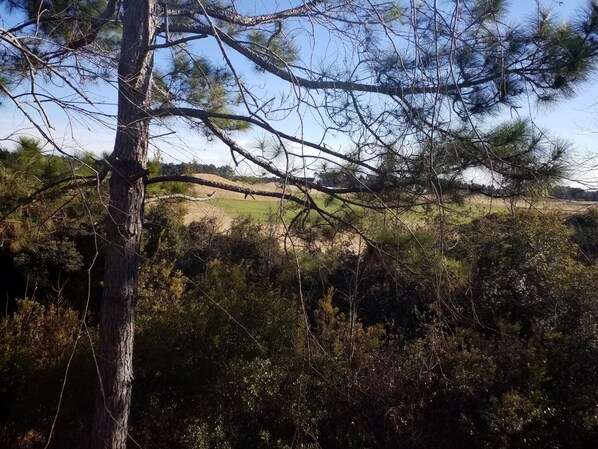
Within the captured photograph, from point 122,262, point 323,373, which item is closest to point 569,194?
point 323,373

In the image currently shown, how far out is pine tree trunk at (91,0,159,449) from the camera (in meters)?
4.64

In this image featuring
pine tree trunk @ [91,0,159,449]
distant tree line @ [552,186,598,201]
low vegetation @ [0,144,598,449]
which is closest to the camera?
distant tree line @ [552,186,598,201]

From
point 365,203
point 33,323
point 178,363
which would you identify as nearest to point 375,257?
point 365,203

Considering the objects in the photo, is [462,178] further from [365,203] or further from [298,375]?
[298,375]

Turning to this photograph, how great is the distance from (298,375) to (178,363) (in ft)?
4.62

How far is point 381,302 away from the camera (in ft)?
29.8

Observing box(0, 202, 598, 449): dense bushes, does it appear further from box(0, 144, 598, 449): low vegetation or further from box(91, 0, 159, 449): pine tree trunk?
box(91, 0, 159, 449): pine tree trunk

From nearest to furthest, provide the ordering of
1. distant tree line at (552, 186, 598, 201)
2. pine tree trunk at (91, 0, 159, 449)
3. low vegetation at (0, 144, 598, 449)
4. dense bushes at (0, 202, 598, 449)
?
distant tree line at (552, 186, 598, 201) → pine tree trunk at (91, 0, 159, 449) → low vegetation at (0, 144, 598, 449) → dense bushes at (0, 202, 598, 449)

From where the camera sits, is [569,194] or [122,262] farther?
[122,262]

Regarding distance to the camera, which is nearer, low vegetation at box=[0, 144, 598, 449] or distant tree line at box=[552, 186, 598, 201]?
distant tree line at box=[552, 186, 598, 201]

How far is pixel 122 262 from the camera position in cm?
481

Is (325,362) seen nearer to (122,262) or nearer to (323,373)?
(323,373)

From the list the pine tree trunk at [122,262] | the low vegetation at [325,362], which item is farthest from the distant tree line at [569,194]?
the pine tree trunk at [122,262]

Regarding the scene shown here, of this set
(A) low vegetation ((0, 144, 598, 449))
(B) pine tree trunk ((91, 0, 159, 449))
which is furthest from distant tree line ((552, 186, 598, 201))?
(B) pine tree trunk ((91, 0, 159, 449))
